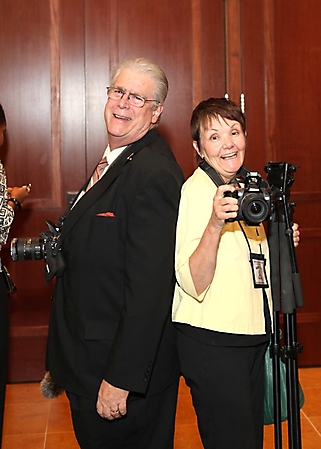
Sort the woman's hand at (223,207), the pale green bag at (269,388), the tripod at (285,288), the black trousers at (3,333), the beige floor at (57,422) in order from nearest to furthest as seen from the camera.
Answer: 1. the woman's hand at (223,207)
2. the tripod at (285,288)
3. the pale green bag at (269,388)
4. the black trousers at (3,333)
5. the beige floor at (57,422)

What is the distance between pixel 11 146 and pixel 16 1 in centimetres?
83

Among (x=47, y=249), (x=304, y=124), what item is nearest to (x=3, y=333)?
(x=47, y=249)

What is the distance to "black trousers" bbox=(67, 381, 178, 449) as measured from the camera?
67.7 inches

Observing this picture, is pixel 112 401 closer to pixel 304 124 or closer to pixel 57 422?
pixel 57 422

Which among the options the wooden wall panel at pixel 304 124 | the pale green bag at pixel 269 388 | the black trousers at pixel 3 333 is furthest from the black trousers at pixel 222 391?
the wooden wall panel at pixel 304 124

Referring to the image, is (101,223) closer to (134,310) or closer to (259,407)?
(134,310)

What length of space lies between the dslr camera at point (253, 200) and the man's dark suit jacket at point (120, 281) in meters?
0.21

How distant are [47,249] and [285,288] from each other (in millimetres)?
705

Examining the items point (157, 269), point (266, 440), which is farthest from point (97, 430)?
point (266, 440)

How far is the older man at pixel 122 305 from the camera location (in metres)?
1.63

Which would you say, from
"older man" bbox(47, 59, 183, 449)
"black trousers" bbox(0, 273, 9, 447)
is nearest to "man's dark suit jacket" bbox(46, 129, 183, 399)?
"older man" bbox(47, 59, 183, 449)

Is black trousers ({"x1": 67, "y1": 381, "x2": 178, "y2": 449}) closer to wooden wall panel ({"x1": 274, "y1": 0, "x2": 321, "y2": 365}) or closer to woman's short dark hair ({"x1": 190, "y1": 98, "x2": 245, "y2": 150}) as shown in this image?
woman's short dark hair ({"x1": 190, "y1": 98, "x2": 245, "y2": 150})

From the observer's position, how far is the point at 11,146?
354 centimetres

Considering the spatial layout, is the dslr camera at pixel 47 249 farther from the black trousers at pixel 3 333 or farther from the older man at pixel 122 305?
the black trousers at pixel 3 333
